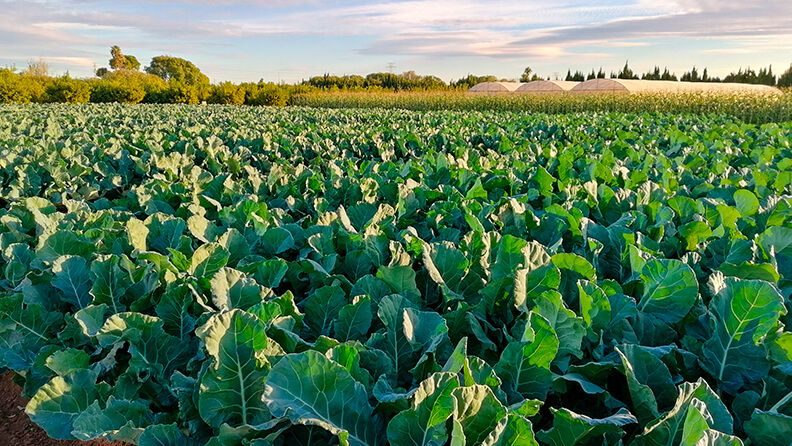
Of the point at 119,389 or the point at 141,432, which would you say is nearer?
the point at 141,432

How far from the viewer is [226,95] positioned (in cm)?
4038

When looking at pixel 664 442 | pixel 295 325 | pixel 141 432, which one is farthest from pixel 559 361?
pixel 141 432

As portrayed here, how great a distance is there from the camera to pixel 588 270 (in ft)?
6.42

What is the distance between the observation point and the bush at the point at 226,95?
4038cm

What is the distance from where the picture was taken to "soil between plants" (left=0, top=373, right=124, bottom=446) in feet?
11.0

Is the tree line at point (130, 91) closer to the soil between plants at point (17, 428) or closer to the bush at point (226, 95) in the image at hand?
the bush at point (226, 95)

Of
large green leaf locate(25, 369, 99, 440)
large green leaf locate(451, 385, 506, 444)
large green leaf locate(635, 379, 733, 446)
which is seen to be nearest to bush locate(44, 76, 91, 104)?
large green leaf locate(25, 369, 99, 440)

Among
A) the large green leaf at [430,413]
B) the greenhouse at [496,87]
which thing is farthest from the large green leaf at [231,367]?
the greenhouse at [496,87]

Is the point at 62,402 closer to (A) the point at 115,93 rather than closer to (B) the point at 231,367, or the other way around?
(B) the point at 231,367

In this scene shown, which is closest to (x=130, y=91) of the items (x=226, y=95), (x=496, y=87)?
(x=226, y=95)

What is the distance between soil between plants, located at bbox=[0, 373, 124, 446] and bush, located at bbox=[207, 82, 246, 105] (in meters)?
38.6

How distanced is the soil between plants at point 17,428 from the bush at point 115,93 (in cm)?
3627

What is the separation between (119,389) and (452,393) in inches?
43.0

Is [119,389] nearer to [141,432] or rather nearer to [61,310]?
[141,432]
